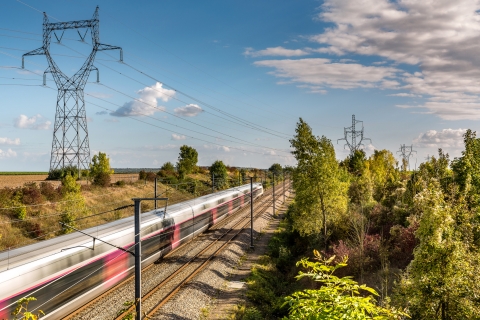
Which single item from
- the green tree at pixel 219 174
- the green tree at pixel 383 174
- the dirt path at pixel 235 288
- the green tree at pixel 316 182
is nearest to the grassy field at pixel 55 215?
the dirt path at pixel 235 288

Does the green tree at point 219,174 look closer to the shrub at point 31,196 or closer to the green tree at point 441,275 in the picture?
the shrub at point 31,196

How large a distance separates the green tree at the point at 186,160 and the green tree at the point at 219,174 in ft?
13.7

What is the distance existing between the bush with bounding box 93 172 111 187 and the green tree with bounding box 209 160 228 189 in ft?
65.3

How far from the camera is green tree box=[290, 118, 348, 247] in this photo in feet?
89.6

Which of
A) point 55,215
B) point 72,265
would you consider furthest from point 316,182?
point 55,215

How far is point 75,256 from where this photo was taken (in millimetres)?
15250

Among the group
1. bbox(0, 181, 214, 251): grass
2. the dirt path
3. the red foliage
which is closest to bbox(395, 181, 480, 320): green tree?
the dirt path

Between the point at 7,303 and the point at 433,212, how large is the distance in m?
12.7

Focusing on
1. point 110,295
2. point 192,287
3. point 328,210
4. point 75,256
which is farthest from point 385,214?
point 75,256

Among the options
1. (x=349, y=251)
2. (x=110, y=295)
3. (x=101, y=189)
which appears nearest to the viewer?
(x=110, y=295)

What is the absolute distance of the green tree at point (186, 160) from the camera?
7244cm

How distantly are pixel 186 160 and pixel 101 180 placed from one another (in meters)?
21.4

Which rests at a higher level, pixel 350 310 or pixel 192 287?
pixel 350 310

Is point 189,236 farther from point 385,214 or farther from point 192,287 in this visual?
point 385,214
